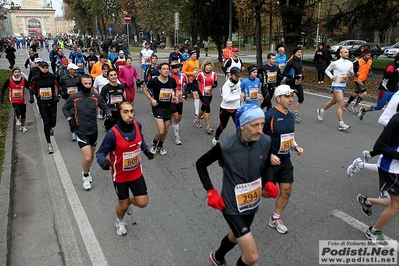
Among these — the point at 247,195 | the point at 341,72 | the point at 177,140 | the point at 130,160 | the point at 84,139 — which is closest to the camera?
the point at 247,195

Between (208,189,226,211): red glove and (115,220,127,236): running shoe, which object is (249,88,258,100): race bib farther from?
(208,189,226,211): red glove

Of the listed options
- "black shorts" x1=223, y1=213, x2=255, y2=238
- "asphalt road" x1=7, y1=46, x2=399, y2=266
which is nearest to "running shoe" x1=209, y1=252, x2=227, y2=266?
"asphalt road" x1=7, y1=46, x2=399, y2=266

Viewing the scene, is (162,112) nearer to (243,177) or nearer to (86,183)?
(86,183)

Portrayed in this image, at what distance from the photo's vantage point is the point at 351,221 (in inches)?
179

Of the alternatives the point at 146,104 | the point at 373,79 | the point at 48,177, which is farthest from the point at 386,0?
the point at 48,177

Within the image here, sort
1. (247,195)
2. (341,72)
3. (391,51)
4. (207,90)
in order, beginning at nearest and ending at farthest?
(247,195) → (207,90) → (341,72) → (391,51)

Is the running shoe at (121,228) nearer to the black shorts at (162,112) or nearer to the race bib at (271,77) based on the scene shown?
the black shorts at (162,112)

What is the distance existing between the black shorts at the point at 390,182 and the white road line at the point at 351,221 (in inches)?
29.5

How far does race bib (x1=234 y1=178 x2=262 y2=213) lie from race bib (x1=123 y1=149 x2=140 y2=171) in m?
1.56

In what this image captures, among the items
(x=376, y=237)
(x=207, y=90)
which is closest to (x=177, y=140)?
(x=207, y=90)

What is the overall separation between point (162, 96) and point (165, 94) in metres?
0.07

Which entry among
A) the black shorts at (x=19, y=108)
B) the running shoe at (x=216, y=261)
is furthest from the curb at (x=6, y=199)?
the running shoe at (x=216, y=261)

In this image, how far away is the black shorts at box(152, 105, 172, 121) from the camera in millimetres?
7020

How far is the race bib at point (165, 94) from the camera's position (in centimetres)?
697
